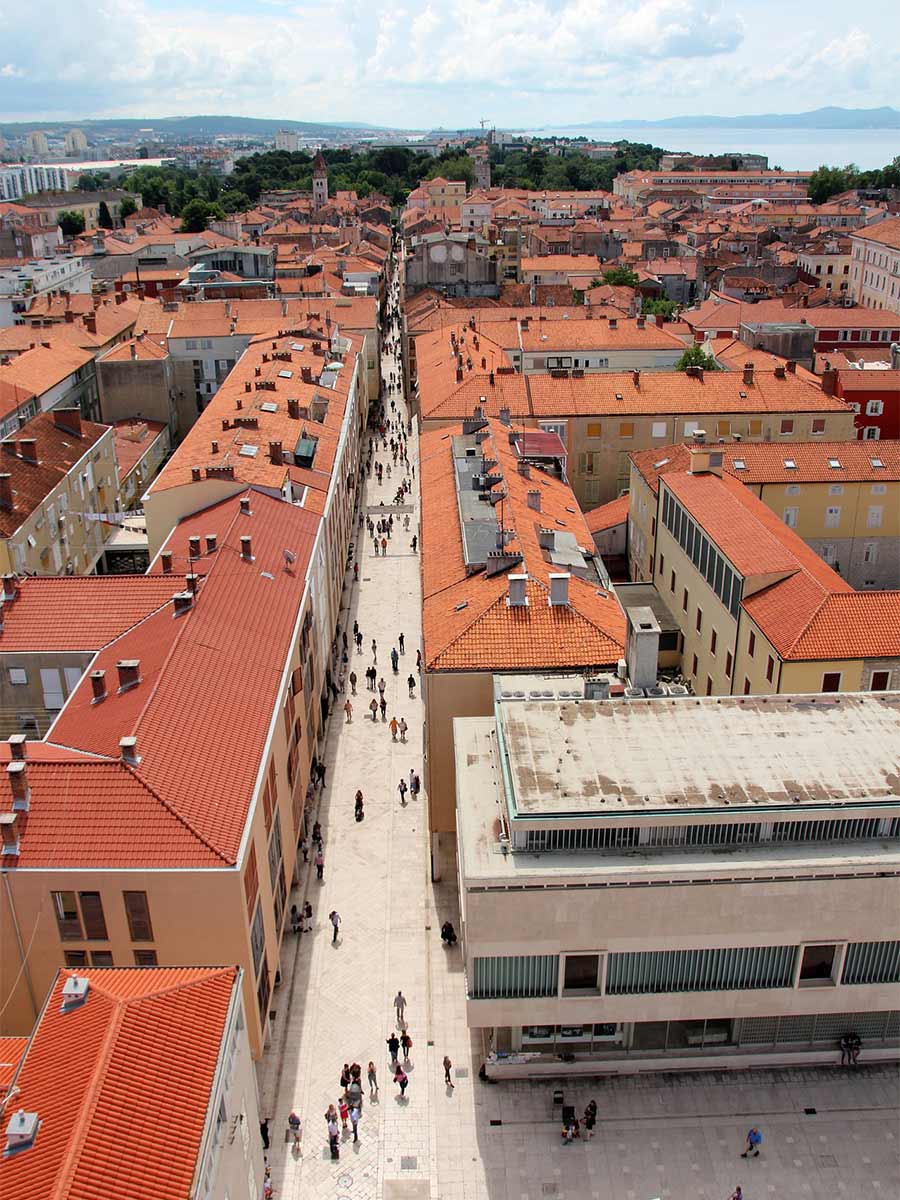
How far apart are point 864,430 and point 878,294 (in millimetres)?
60699

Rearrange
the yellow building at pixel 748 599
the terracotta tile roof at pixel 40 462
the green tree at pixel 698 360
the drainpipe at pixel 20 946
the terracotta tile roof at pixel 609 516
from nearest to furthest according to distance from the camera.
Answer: the drainpipe at pixel 20 946, the yellow building at pixel 748 599, the terracotta tile roof at pixel 40 462, the terracotta tile roof at pixel 609 516, the green tree at pixel 698 360

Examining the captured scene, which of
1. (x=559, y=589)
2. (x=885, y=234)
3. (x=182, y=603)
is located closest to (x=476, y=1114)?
(x=559, y=589)

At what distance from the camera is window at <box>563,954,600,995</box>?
24125mm

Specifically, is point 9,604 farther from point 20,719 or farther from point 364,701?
point 364,701

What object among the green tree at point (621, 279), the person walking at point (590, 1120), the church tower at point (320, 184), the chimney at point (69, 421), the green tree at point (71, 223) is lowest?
the person walking at point (590, 1120)

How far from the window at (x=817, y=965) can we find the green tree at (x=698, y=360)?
46.4 metres

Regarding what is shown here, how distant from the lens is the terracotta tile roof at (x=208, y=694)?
2452 centimetres

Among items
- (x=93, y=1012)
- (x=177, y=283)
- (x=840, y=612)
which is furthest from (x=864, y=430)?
(x=177, y=283)

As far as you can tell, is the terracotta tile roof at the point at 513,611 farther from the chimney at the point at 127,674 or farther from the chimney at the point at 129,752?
the chimney at the point at 129,752

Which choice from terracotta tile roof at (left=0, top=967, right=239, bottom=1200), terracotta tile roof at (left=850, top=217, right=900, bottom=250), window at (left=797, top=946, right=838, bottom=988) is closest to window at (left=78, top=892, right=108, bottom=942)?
terracotta tile roof at (left=0, top=967, right=239, bottom=1200)

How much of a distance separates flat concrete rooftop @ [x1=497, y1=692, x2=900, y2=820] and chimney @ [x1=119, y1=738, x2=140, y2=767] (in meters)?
8.61

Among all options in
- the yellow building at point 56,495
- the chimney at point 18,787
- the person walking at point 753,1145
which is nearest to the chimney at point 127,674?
the chimney at point 18,787

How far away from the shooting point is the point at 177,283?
107 metres

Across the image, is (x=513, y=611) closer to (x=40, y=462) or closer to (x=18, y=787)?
(x=18, y=787)
